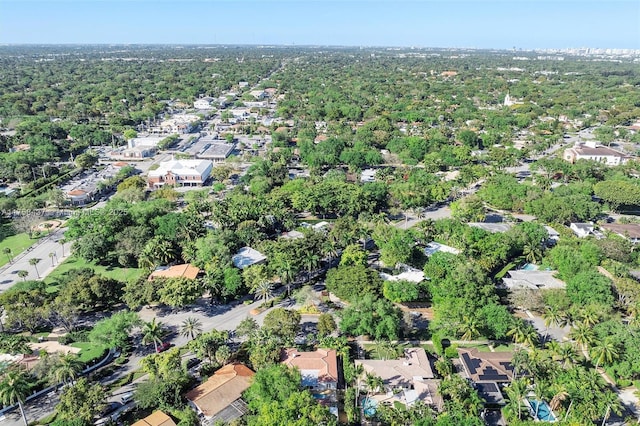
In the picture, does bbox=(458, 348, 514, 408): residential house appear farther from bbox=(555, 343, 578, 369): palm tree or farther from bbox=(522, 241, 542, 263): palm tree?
bbox=(522, 241, 542, 263): palm tree

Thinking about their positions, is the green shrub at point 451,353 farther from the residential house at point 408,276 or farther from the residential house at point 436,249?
the residential house at point 436,249

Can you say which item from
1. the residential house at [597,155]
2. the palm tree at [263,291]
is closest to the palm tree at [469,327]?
the palm tree at [263,291]

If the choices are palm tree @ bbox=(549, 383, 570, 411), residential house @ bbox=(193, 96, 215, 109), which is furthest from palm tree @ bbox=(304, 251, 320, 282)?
residential house @ bbox=(193, 96, 215, 109)

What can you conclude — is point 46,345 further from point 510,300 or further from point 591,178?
point 591,178

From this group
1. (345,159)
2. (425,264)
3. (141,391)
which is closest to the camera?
(141,391)

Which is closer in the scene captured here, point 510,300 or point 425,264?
point 510,300

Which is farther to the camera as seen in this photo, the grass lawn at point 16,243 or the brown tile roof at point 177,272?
the grass lawn at point 16,243

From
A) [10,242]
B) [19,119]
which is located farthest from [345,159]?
[19,119]

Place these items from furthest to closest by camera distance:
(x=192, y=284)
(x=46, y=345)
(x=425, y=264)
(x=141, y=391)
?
1. (x=425, y=264)
2. (x=192, y=284)
3. (x=46, y=345)
4. (x=141, y=391)
